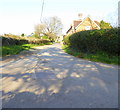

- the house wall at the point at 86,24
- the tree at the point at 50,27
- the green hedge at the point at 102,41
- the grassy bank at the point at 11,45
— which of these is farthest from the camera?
the tree at the point at 50,27

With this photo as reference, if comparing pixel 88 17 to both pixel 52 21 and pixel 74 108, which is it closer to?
pixel 52 21

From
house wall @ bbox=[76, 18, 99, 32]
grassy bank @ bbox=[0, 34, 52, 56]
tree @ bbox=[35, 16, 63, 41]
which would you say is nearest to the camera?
grassy bank @ bbox=[0, 34, 52, 56]

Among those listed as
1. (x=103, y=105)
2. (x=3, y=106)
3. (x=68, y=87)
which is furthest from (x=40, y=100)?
(x=103, y=105)

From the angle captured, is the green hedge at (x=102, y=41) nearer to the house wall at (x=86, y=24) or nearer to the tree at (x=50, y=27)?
the house wall at (x=86, y=24)

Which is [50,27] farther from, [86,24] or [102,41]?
[102,41]

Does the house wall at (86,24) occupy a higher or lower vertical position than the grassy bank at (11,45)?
higher

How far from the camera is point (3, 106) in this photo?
249 centimetres

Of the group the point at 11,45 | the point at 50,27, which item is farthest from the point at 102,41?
the point at 50,27

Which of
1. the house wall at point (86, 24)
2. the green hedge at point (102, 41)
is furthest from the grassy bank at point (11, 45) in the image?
the house wall at point (86, 24)

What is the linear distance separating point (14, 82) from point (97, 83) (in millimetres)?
3177

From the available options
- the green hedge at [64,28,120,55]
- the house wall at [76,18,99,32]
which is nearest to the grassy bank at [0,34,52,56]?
the green hedge at [64,28,120,55]

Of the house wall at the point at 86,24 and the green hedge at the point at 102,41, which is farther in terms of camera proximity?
the house wall at the point at 86,24

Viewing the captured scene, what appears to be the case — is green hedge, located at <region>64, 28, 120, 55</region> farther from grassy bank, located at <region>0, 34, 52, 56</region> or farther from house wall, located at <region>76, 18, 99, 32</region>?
house wall, located at <region>76, 18, 99, 32</region>

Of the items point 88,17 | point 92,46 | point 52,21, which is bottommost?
point 92,46
